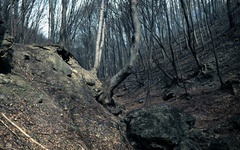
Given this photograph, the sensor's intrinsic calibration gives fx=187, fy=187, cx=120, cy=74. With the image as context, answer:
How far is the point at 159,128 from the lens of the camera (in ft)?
14.6

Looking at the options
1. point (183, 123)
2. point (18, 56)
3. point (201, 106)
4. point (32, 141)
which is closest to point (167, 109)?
point (183, 123)

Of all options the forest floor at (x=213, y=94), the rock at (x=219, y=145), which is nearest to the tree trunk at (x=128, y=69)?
the forest floor at (x=213, y=94)

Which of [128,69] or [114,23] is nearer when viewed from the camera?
[128,69]

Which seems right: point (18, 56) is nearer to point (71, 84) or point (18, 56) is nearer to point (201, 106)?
point (71, 84)

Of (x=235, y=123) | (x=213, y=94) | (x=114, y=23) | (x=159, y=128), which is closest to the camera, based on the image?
(x=159, y=128)

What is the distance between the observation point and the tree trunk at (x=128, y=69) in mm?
Result: 5770

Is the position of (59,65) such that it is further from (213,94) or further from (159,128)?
(213,94)

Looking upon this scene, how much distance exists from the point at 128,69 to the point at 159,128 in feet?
6.71

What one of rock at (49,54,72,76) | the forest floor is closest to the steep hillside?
rock at (49,54,72,76)

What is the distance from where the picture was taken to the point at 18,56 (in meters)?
4.90

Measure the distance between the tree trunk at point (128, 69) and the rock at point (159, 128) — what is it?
118 centimetres

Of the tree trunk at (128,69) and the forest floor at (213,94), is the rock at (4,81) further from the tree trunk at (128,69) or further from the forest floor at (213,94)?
the forest floor at (213,94)

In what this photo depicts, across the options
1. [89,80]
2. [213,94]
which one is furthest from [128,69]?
[213,94]

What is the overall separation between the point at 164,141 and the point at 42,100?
2.82 metres
